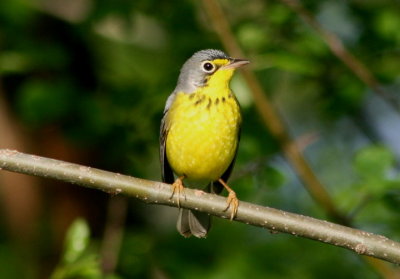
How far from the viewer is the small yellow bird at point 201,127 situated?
6289 millimetres

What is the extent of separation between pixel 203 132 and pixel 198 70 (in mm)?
719

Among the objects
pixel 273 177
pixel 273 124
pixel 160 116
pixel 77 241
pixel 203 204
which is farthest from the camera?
pixel 160 116

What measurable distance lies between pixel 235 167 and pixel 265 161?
0.59m

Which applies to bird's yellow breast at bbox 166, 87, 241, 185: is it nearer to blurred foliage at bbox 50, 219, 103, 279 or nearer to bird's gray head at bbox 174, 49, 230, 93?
bird's gray head at bbox 174, 49, 230, 93

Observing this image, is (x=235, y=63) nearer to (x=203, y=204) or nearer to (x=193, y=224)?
(x=193, y=224)

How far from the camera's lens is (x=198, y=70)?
6734mm

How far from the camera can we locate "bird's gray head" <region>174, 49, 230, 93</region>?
6.68m

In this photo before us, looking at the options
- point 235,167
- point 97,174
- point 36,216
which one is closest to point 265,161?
point 235,167

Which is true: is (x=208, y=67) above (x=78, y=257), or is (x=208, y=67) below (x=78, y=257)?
above

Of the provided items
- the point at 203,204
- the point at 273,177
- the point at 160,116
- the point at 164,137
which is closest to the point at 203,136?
the point at 164,137

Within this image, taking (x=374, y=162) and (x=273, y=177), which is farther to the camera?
(x=273, y=177)

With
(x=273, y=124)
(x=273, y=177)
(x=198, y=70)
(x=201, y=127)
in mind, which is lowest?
(x=273, y=177)

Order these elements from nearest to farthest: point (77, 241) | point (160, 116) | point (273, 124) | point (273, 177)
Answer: point (77, 241)
point (273, 177)
point (273, 124)
point (160, 116)

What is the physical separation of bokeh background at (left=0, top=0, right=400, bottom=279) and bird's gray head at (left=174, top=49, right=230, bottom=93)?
0.87 feet
